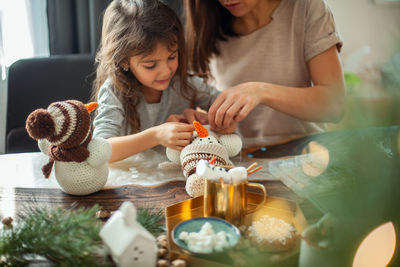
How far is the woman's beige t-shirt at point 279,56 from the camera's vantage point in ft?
3.85

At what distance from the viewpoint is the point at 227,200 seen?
585 mm

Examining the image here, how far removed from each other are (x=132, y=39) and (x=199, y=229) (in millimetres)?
678

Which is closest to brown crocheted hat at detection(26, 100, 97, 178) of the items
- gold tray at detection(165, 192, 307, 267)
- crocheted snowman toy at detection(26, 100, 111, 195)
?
crocheted snowman toy at detection(26, 100, 111, 195)

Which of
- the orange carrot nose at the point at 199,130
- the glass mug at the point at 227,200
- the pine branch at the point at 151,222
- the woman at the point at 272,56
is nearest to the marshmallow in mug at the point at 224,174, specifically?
the glass mug at the point at 227,200

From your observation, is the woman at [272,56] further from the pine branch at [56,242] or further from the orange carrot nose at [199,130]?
the pine branch at [56,242]

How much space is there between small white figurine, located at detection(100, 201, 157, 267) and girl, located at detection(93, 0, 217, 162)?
1.47 feet

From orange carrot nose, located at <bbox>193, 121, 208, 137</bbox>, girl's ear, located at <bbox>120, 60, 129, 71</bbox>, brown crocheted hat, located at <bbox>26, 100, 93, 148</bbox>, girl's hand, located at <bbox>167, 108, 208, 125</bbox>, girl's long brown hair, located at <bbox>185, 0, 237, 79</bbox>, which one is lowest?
girl's hand, located at <bbox>167, 108, 208, 125</bbox>

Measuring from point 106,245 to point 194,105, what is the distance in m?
0.84

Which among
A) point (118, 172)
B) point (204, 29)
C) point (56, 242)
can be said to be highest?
point (204, 29)

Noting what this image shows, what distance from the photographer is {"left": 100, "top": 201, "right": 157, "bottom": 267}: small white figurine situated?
45 cm

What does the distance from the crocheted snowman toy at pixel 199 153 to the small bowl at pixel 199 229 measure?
19cm

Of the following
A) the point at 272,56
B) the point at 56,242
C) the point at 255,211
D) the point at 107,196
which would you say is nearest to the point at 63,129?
the point at 107,196

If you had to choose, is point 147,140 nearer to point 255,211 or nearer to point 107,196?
point 107,196

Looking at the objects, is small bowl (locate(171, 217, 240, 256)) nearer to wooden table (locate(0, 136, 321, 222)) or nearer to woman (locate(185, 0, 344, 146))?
wooden table (locate(0, 136, 321, 222))
